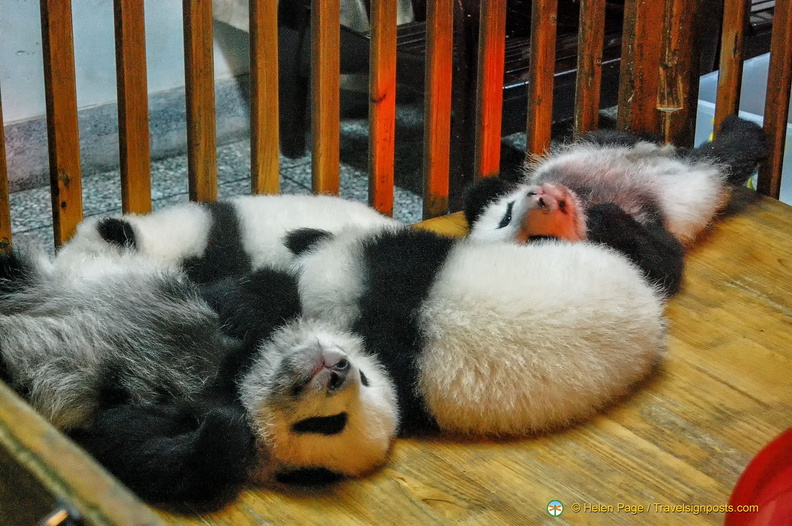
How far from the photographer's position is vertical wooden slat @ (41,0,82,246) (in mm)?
1839

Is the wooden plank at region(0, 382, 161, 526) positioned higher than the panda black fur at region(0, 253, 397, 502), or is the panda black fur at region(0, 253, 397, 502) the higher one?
the wooden plank at region(0, 382, 161, 526)

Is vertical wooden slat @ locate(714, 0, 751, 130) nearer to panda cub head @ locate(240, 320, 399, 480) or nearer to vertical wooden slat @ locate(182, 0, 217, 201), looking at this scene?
vertical wooden slat @ locate(182, 0, 217, 201)

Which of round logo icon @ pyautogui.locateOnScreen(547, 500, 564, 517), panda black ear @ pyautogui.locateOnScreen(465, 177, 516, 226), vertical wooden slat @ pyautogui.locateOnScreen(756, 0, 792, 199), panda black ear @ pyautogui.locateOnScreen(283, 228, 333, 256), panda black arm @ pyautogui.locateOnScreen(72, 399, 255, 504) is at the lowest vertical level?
round logo icon @ pyautogui.locateOnScreen(547, 500, 564, 517)

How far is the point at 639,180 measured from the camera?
7.84 feet

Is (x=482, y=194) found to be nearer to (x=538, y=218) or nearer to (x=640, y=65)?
(x=538, y=218)

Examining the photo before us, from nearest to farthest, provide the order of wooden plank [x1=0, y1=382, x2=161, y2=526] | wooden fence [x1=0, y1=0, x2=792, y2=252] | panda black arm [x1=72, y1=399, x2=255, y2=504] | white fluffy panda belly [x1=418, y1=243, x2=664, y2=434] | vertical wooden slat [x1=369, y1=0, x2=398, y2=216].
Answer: wooden plank [x1=0, y1=382, x2=161, y2=526] < panda black arm [x1=72, y1=399, x2=255, y2=504] < white fluffy panda belly [x1=418, y1=243, x2=664, y2=434] < wooden fence [x1=0, y1=0, x2=792, y2=252] < vertical wooden slat [x1=369, y1=0, x2=398, y2=216]

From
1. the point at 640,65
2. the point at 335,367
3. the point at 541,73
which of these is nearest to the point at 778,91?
the point at 640,65

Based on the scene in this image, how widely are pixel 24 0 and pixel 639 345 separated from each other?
258 cm

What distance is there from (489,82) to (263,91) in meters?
0.63

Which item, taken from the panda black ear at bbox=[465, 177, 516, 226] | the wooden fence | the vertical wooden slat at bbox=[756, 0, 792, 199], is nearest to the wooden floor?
the panda black ear at bbox=[465, 177, 516, 226]

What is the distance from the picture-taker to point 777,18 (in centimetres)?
242

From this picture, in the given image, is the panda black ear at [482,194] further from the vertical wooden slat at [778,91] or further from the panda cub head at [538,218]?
the vertical wooden slat at [778,91]

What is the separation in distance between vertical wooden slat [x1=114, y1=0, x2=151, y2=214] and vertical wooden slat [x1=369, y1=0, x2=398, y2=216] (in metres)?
0.56

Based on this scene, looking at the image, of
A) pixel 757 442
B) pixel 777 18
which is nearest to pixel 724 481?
pixel 757 442
